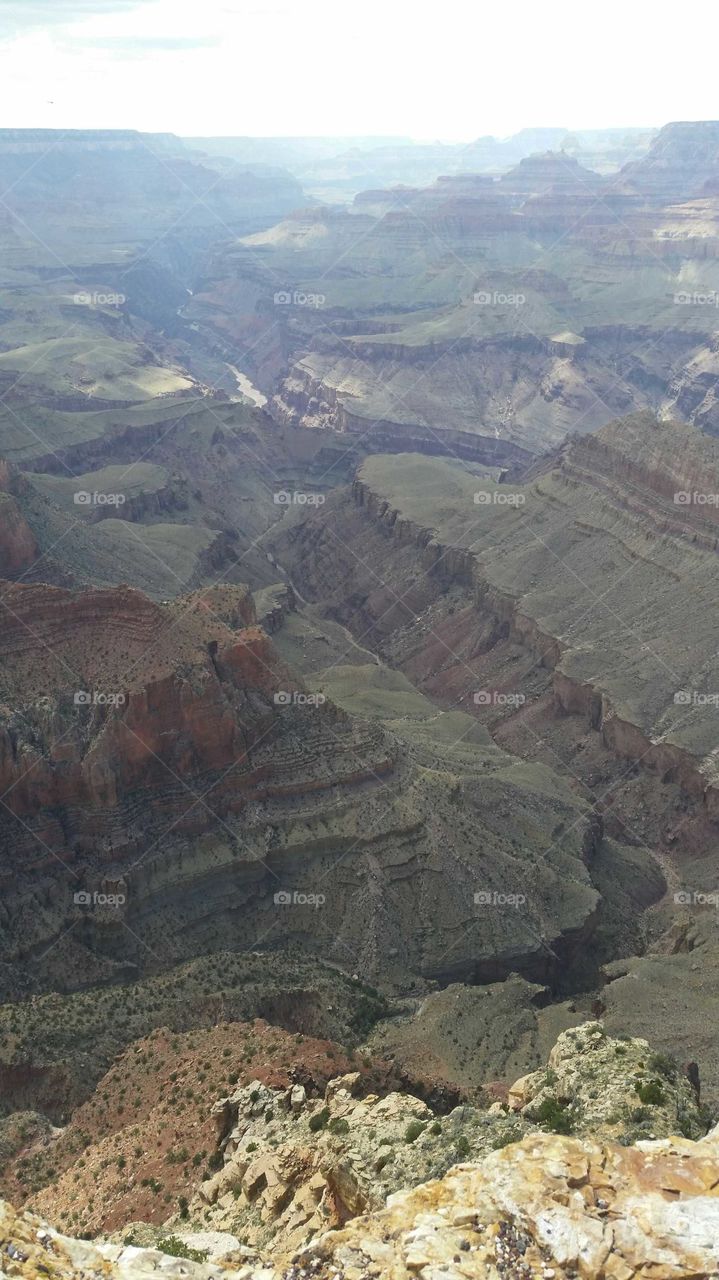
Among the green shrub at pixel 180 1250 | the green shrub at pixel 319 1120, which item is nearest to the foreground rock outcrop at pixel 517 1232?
the green shrub at pixel 180 1250

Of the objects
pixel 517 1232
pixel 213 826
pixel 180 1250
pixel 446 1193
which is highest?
pixel 517 1232

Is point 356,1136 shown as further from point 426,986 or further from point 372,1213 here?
point 426,986

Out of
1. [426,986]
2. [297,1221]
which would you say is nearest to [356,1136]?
[297,1221]

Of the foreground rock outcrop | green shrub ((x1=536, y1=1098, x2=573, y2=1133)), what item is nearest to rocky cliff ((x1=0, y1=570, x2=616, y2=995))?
green shrub ((x1=536, y1=1098, x2=573, y2=1133))

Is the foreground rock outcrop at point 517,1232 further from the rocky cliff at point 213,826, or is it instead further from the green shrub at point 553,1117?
the rocky cliff at point 213,826

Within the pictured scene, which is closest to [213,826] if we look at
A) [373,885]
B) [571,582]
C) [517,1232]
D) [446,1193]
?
[373,885]

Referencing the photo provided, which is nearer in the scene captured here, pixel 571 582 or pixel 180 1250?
pixel 180 1250

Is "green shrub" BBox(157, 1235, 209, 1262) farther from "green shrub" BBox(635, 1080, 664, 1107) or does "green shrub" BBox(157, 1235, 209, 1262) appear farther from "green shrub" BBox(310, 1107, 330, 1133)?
"green shrub" BBox(635, 1080, 664, 1107)

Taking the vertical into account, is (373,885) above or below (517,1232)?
below

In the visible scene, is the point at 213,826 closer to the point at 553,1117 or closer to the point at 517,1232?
the point at 553,1117

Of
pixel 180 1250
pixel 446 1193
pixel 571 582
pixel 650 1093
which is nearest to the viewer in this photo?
pixel 446 1193

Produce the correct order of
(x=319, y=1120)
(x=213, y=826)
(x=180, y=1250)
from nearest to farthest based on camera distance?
(x=180, y=1250), (x=319, y=1120), (x=213, y=826)
